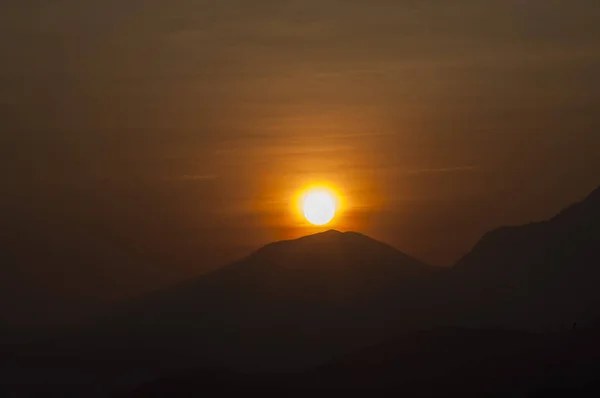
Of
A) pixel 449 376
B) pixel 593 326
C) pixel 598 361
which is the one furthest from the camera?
pixel 449 376

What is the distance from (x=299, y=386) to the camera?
542 feet

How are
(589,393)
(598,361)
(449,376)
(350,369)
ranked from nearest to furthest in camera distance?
(589,393), (598,361), (449,376), (350,369)

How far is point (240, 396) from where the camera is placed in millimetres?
161000

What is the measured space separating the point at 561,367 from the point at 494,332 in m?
50.3

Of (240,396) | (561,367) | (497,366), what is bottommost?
(561,367)

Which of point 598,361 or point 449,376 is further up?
point 449,376

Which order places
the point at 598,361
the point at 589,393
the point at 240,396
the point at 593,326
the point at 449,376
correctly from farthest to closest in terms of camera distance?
the point at 240,396 → the point at 449,376 → the point at 593,326 → the point at 598,361 → the point at 589,393

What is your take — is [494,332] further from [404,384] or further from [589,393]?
[589,393]

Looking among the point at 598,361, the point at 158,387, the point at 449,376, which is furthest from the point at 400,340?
the point at 598,361

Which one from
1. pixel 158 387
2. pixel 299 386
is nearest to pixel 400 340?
pixel 299 386

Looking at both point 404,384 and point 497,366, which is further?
point 404,384

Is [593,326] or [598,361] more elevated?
[593,326]

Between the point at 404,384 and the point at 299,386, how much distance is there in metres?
A: 22.3

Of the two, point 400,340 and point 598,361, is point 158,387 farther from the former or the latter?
point 598,361
